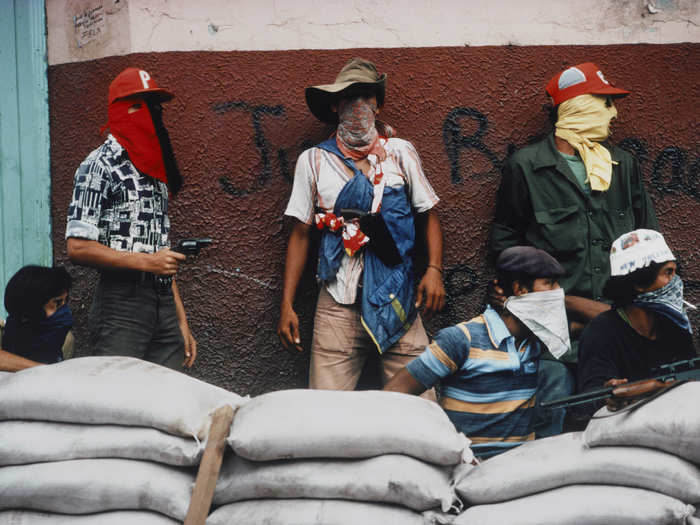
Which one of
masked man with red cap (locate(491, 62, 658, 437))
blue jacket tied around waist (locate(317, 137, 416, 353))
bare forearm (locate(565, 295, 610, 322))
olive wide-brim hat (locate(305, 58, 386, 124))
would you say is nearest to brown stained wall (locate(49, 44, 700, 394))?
olive wide-brim hat (locate(305, 58, 386, 124))

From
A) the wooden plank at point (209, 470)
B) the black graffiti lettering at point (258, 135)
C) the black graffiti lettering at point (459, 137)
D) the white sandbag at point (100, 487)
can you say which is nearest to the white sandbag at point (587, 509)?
the wooden plank at point (209, 470)

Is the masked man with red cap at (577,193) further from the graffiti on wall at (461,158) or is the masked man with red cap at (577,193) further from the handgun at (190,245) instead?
the handgun at (190,245)

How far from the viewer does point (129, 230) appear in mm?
3176

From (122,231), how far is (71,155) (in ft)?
3.88

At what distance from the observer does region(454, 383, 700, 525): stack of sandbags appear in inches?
76.7

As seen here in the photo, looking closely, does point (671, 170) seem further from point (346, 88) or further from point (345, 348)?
point (345, 348)

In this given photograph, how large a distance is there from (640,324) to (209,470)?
65.5 inches

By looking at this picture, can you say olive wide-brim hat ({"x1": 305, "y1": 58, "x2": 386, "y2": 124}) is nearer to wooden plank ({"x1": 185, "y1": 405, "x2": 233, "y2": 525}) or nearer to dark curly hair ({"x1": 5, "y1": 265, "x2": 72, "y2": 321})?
dark curly hair ({"x1": 5, "y1": 265, "x2": 72, "y2": 321})

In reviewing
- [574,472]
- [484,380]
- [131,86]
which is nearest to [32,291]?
[131,86]

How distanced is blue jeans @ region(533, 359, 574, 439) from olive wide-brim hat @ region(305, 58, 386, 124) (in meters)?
1.54

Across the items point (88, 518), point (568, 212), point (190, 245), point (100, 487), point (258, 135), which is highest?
point (258, 135)

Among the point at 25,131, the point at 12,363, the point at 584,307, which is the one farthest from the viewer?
the point at 25,131

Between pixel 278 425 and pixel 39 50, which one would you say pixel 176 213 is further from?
pixel 278 425

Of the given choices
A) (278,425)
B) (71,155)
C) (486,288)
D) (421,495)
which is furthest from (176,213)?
(421,495)
